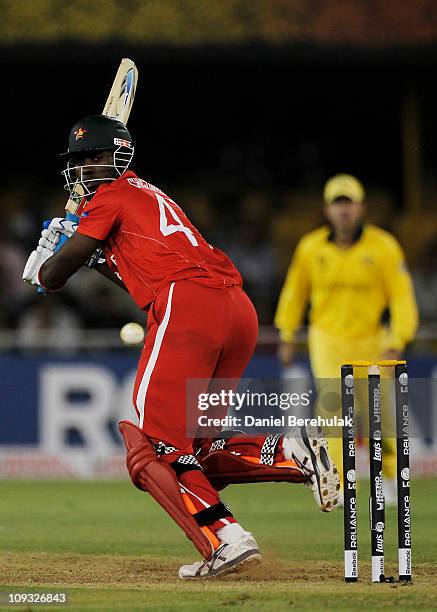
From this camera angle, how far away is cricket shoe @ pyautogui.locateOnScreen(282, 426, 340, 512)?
18.6 feet

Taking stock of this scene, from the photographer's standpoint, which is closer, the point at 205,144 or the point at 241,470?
the point at 241,470

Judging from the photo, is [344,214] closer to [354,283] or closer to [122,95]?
[354,283]

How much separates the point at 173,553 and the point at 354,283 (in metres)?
3.32

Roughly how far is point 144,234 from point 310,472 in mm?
1226

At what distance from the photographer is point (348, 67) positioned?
15062 millimetres

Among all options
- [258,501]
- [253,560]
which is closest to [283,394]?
[253,560]

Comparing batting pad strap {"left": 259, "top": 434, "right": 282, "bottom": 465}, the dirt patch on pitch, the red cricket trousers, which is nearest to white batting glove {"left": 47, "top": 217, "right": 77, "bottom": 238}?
the red cricket trousers

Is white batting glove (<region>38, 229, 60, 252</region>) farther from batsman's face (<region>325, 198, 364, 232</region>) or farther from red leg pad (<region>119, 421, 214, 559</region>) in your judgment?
batsman's face (<region>325, 198, 364, 232</region>)

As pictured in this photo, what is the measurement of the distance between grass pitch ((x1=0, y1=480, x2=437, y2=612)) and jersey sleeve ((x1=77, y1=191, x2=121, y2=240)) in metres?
1.45

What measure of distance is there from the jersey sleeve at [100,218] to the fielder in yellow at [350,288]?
376 cm

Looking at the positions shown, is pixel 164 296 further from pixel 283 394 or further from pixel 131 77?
pixel 131 77

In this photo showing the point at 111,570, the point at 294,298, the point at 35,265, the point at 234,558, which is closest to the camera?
the point at 234,558

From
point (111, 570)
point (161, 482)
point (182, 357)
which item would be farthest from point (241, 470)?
point (111, 570)

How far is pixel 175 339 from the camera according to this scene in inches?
224
